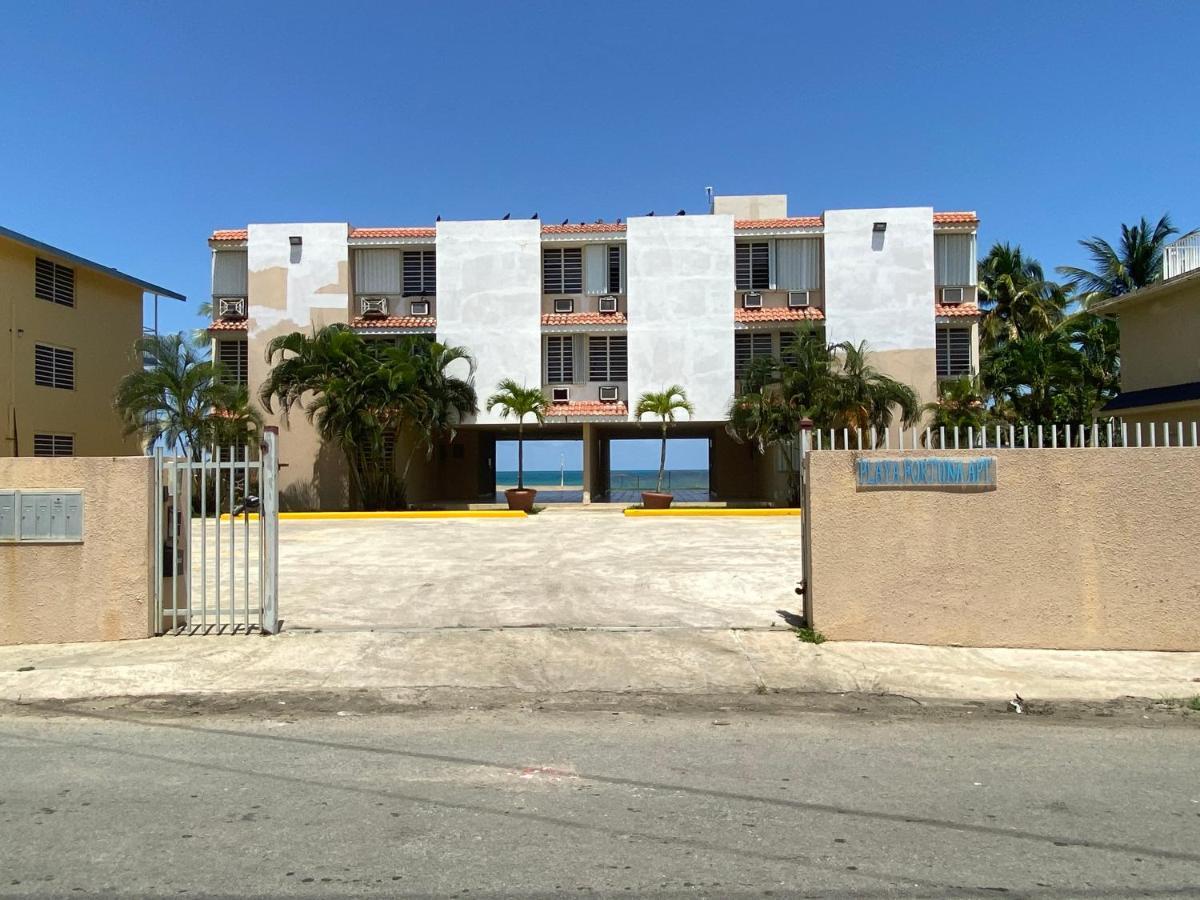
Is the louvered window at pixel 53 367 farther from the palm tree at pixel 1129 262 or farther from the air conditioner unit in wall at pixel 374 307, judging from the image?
the palm tree at pixel 1129 262

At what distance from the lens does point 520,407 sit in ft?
89.7

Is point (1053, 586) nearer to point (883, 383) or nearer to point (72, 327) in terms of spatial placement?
point (883, 383)

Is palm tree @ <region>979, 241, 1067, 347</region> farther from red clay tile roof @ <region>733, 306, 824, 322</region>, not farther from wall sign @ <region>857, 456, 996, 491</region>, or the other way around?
wall sign @ <region>857, 456, 996, 491</region>

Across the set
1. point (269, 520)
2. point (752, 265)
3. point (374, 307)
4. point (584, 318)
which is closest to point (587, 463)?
point (584, 318)

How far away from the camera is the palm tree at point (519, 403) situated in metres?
27.4

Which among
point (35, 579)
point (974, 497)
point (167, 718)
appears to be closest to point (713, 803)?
point (167, 718)

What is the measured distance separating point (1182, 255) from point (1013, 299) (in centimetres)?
1645

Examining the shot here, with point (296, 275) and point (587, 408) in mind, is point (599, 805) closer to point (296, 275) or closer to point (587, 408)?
point (587, 408)

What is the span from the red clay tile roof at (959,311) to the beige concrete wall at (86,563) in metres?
25.5

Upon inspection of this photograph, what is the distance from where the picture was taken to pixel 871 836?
14.7 ft

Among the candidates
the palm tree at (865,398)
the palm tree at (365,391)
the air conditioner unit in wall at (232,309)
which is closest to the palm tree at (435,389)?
the palm tree at (365,391)

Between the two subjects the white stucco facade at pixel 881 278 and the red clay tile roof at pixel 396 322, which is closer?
the white stucco facade at pixel 881 278

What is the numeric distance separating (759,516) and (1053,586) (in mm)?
16258

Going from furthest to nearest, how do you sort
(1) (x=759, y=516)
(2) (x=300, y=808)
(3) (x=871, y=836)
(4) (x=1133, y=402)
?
1. (1) (x=759, y=516)
2. (4) (x=1133, y=402)
3. (2) (x=300, y=808)
4. (3) (x=871, y=836)
